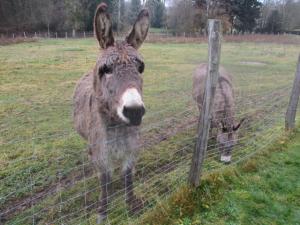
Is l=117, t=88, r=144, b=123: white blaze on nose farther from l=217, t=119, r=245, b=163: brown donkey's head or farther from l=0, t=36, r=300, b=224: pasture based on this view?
l=217, t=119, r=245, b=163: brown donkey's head

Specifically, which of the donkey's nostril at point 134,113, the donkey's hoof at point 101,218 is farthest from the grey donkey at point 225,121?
the donkey's nostril at point 134,113

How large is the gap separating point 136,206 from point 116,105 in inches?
55.1

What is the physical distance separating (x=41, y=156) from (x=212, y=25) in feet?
11.6

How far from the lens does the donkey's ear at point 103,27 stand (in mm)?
3086

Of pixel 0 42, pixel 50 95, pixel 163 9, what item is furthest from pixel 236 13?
pixel 50 95

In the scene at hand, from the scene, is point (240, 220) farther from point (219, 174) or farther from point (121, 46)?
point (121, 46)

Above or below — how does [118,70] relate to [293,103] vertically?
above

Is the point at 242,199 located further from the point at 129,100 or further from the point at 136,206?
the point at 129,100

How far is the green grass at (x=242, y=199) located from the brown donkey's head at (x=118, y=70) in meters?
1.17

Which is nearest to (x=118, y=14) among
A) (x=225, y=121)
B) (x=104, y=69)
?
(x=225, y=121)

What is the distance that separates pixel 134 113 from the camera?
2.61m

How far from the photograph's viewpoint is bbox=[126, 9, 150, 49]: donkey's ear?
130 inches

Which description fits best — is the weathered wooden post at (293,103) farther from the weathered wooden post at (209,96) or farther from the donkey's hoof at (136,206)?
the donkey's hoof at (136,206)

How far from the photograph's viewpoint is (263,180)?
15.0ft
